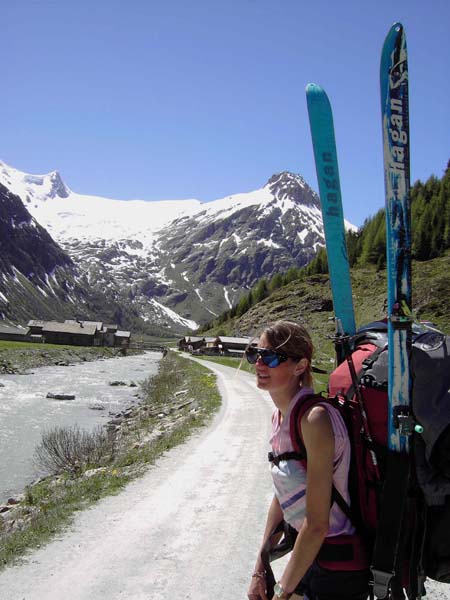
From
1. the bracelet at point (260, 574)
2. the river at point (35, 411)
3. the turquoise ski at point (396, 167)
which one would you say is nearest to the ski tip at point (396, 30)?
the turquoise ski at point (396, 167)

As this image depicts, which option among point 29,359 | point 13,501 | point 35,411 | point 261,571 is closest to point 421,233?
point 29,359

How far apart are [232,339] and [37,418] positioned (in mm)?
96615

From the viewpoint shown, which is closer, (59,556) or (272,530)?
(272,530)

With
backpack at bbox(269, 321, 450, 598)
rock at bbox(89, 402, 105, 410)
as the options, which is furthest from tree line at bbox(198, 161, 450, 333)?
backpack at bbox(269, 321, 450, 598)

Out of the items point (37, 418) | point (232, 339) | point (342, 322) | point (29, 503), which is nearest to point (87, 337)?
point (232, 339)

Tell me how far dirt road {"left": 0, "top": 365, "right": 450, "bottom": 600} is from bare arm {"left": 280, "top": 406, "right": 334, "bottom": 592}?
1.20 metres

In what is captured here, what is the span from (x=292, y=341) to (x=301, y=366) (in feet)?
0.58

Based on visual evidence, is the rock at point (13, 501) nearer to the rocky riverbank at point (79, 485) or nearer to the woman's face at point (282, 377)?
the rocky riverbank at point (79, 485)

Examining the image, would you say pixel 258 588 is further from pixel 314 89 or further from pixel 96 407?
pixel 96 407

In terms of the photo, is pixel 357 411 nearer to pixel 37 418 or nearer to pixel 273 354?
pixel 273 354

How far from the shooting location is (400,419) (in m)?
2.86

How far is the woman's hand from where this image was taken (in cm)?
335

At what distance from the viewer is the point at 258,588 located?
3.38 m

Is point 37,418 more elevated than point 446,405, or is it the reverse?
point 446,405
